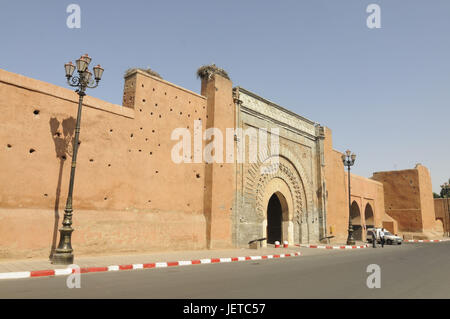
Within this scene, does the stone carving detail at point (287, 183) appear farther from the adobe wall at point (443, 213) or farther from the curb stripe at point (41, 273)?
the adobe wall at point (443, 213)

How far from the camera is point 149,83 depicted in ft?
39.5

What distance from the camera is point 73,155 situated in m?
8.42

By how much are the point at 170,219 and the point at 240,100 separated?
622 cm

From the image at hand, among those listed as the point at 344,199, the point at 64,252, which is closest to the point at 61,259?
the point at 64,252

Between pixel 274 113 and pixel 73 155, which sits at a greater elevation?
pixel 274 113

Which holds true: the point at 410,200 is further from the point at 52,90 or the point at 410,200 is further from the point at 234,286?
the point at 52,90

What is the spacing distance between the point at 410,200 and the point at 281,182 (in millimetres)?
22337

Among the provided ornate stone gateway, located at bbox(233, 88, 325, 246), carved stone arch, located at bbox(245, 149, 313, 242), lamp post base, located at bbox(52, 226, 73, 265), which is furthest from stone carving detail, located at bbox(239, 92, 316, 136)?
lamp post base, located at bbox(52, 226, 73, 265)

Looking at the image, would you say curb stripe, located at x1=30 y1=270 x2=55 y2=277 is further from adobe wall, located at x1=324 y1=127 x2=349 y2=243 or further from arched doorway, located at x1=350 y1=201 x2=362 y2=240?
arched doorway, located at x1=350 y1=201 x2=362 y2=240

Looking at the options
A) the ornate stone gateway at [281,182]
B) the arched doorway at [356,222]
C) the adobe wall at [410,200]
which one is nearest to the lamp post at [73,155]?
the ornate stone gateway at [281,182]

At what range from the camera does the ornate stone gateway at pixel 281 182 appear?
14812mm

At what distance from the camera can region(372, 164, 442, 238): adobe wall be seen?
32.5 m
